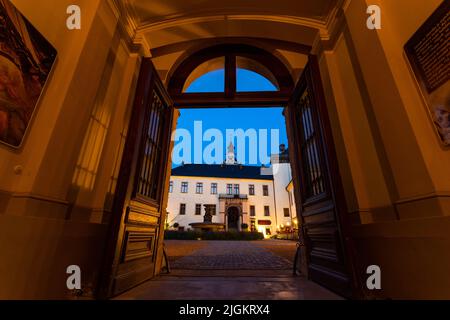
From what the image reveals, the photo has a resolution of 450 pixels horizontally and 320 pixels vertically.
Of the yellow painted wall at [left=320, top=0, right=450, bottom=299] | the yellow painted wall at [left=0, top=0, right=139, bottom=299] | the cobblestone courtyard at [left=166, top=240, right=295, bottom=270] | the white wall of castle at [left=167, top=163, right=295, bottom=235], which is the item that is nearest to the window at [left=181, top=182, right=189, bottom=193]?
the white wall of castle at [left=167, top=163, right=295, bottom=235]

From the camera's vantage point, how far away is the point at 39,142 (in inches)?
67.8

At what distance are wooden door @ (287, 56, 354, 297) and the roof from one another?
24116 mm

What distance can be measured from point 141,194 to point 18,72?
1722 millimetres

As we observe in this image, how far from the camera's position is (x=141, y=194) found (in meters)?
2.75

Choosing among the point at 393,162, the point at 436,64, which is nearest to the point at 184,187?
the point at 393,162

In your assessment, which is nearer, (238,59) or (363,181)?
(363,181)

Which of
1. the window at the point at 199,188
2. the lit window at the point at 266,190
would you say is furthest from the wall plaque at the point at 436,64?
the lit window at the point at 266,190

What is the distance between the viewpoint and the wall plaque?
1.51 metres

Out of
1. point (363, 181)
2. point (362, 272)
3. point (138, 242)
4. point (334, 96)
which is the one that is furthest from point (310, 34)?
point (138, 242)

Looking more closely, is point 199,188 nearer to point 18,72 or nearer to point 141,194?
point 141,194

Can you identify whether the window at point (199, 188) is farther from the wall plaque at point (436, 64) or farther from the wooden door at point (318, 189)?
the wall plaque at point (436, 64)

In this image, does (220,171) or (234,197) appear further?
(220,171)

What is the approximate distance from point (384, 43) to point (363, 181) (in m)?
1.46

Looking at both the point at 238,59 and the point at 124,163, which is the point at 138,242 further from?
the point at 238,59
